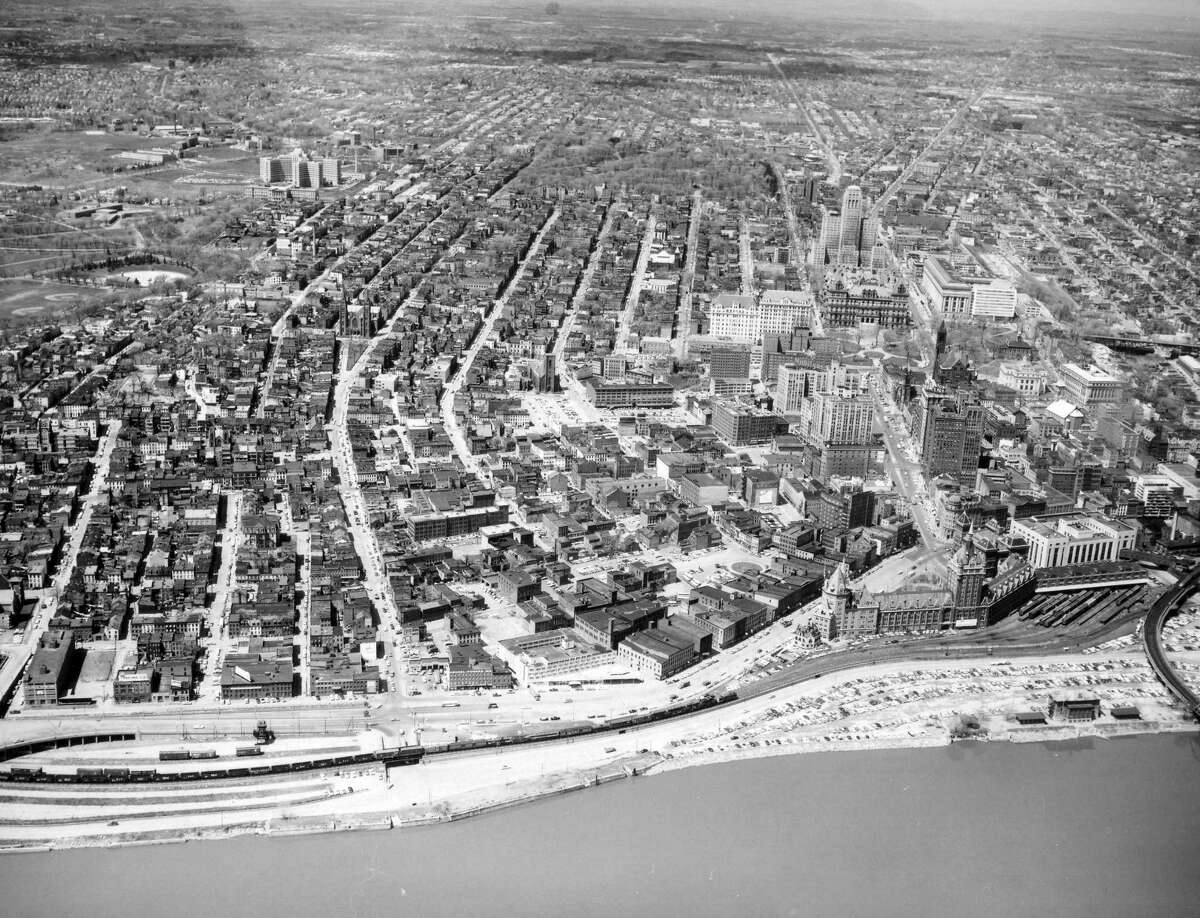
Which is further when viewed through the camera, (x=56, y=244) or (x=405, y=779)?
(x=56, y=244)

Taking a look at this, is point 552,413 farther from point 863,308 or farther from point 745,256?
point 745,256

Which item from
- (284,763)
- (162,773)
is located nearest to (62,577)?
(162,773)

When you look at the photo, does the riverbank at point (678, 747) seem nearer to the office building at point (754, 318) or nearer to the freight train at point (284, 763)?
the freight train at point (284, 763)

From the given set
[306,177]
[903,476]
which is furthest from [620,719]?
[306,177]

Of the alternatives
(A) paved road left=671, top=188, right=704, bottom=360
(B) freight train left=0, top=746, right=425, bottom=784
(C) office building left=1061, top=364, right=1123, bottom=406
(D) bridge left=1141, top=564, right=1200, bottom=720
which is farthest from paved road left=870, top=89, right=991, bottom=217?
(B) freight train left=0, top=746, right=425, bottom=784

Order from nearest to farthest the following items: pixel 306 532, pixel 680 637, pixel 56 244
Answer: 1. pixel 680 637
2. pixel 306 532
3. pixel 56 244

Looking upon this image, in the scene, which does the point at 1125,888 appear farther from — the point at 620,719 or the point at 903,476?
the point at 903,476

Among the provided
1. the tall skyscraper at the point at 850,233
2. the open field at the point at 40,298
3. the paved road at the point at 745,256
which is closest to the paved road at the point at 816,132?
the paved road at the point at 745,256
